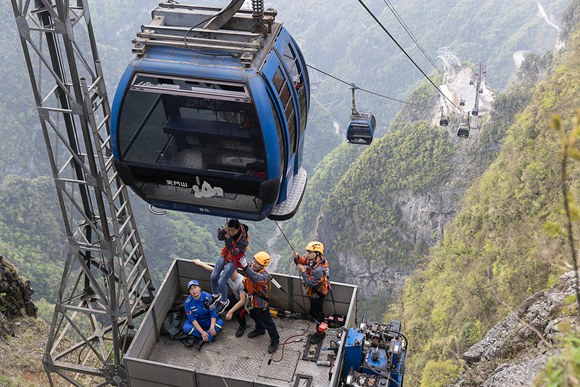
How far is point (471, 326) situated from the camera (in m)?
15.1

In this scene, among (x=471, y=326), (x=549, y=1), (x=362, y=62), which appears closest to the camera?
(x=471, y=326)

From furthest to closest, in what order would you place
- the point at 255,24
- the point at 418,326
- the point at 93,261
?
the point at 418,326
the point at 93,261
the point at 255,24

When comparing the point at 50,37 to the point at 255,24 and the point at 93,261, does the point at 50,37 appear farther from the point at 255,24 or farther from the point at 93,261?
the point at 93,261

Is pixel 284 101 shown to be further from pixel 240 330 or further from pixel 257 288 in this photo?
pixel 240 330

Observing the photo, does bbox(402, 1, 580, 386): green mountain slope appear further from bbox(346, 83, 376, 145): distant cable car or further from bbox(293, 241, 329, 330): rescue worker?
bbox(293, 241, 329, 330): rescue worker

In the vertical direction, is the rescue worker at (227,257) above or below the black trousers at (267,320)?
above

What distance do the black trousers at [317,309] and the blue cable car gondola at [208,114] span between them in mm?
1329

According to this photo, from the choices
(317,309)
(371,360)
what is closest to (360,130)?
(317,309)

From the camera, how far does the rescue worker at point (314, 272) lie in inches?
293

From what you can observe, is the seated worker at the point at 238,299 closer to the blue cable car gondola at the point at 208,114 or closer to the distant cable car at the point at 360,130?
the blue cable car gondola at the point at 208,114

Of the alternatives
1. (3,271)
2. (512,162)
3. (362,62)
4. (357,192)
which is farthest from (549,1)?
(3,271)

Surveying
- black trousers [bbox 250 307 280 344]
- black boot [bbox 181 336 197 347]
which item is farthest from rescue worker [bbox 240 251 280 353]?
black boot [bbox 181 336 197 347]

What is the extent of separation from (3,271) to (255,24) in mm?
7819

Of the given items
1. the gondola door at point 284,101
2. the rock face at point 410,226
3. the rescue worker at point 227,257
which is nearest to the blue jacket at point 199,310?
the rescue worker at point 227,257
